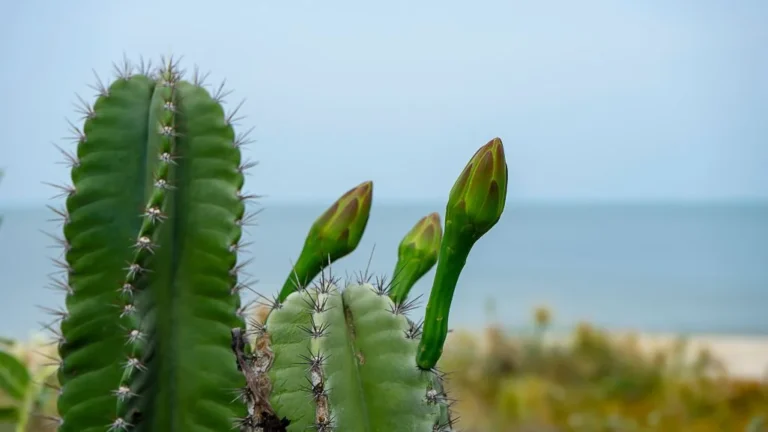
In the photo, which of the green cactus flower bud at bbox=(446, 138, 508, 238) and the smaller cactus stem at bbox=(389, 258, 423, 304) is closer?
the green cactus flower bud at bbox=(446, 138, 508, 238)

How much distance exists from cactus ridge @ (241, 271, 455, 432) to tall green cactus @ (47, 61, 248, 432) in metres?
0.11

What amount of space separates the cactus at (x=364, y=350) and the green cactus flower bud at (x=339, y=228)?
0.06 meters

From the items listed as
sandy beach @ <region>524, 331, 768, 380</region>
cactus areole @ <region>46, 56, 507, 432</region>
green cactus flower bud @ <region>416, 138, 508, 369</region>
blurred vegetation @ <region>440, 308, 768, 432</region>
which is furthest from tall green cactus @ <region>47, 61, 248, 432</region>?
sandy beach @ <region>524, 331, 768, 380</region>

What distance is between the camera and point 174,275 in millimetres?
733

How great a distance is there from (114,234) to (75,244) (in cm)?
3

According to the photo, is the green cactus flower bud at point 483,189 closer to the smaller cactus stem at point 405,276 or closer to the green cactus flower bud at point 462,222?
the green cactus flower bud at point 462,222

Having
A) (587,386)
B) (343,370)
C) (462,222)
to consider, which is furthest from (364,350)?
(587,386)

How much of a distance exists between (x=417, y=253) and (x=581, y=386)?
302 centimetres

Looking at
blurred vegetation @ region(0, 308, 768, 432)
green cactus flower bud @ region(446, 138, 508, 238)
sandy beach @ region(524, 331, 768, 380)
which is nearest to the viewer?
green cactus flower bud @ region(446, 138, 508, 238)

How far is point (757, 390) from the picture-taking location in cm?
307

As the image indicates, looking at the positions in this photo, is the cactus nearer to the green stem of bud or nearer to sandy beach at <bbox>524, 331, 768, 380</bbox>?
the green stem of bud

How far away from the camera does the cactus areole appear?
0.65 m

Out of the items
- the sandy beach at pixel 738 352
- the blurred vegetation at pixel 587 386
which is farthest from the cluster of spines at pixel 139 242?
the sandy beach at pixel 738 352

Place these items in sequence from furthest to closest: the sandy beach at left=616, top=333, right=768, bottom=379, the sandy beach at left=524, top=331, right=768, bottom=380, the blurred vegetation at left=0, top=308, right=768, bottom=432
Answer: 1. the sandy beach at left=616, top=333, right=768, bottom=379
2. the sandy beach at left=524, top=331, right=768, bottom=380
3. the blurred vegetation at left=0, top=308, right=768, bottom=432
